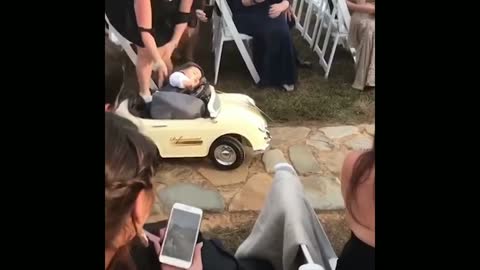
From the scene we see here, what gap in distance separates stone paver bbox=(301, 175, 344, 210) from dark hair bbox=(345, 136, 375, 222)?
0.06 feet

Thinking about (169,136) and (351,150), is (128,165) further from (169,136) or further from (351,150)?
(351,150)

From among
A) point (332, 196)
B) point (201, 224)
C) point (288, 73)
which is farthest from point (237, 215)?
point (288, 73)

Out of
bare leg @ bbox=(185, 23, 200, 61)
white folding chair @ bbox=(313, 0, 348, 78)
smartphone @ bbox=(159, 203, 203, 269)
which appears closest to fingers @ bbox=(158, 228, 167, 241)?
smartphone @ bbox=(159, 203, 203, 269)

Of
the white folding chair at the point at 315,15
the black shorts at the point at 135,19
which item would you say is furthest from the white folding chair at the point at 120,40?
the white folding chair at the point at 315,15

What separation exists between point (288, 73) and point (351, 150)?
0.20 m

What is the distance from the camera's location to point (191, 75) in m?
1.62

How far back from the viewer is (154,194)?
159 centimetres

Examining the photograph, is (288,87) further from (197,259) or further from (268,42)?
(197,259)

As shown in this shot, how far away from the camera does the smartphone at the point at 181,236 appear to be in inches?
63.0

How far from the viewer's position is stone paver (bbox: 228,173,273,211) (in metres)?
1.62

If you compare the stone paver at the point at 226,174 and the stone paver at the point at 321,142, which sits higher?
the stone paver at the point at 321,142

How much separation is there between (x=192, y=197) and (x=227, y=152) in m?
0.11

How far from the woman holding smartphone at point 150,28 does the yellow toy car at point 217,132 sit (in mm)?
76

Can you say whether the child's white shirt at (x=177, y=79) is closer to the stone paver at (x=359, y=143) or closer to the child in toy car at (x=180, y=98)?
the child in toy car at (x=180, y=98)
